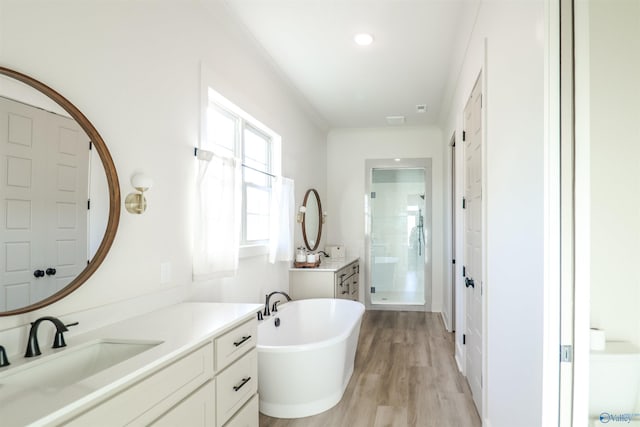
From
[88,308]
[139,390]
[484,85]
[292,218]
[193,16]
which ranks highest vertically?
[193,16]

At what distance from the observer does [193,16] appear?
240cm

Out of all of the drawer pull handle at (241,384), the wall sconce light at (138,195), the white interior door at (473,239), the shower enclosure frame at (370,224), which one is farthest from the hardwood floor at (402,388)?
the wall sconce light at (138,195)

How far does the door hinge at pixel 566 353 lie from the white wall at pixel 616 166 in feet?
0.48

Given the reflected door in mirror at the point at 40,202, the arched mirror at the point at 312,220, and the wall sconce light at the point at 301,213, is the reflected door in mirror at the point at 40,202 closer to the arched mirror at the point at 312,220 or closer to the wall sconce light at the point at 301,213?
the wall sconce light at the point at 301,213

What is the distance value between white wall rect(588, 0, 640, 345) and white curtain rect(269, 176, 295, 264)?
270 centimetres

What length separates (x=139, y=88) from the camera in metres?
1.94

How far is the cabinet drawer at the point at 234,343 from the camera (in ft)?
5.42

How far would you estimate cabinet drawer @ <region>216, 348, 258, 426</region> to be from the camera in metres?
1.66

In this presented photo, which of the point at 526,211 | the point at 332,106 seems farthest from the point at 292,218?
the point at 526,211

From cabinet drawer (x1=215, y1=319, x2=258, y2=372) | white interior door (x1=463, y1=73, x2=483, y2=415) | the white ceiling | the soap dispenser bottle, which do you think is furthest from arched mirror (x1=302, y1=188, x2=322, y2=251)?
cabinet drawer (x1=215, y1=319, x2=258, y2=372)

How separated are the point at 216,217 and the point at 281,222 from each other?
134 cm

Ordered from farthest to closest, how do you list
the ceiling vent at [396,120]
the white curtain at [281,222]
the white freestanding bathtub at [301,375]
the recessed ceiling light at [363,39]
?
the ceiling vent at [396,120] → the white curtain at [281,222] → the recessed ceiling light at [363,39] → the white freestanding bathtub at [301,375]

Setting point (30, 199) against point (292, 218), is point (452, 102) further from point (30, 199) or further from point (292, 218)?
point (30, 199)

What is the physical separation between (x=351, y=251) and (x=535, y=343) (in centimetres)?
470
